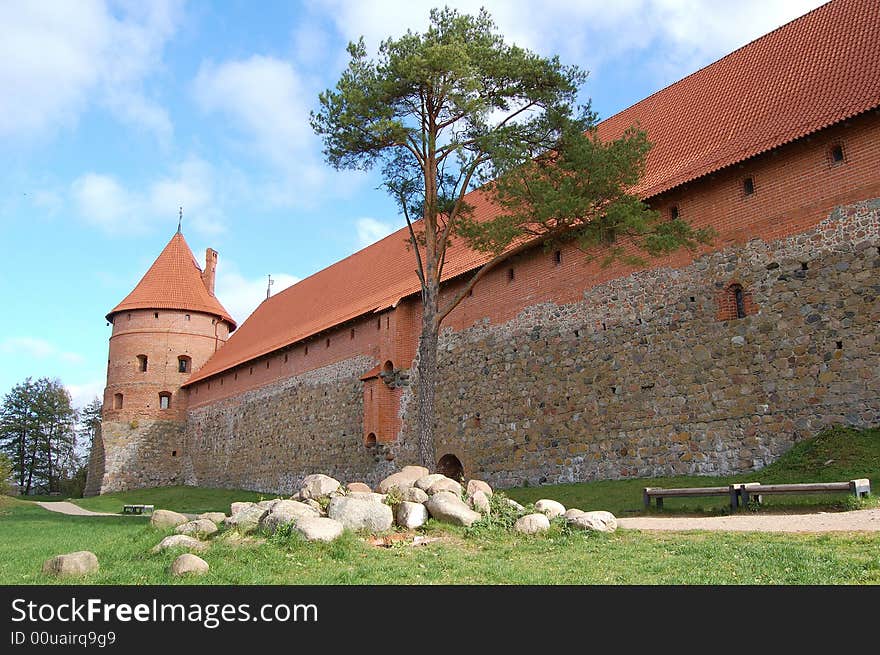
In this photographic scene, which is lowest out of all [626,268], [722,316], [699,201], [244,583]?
[244,583]

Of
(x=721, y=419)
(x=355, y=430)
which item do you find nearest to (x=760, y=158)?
(x=721, y=419)

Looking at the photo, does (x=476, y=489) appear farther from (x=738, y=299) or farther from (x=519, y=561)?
(x=738, y=299)

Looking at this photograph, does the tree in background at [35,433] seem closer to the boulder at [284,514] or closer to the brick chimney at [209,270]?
the brick chimney at [209,270]

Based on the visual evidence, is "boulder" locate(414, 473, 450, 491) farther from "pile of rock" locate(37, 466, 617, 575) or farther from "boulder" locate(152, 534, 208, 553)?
"boulder" locate(152, 534, 208, 553)

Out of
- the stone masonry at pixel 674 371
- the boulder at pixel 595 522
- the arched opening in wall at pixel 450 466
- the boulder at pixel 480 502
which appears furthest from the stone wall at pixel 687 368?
the boulder at pixel 480 502

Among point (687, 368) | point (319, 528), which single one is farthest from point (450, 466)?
point (319, 528)

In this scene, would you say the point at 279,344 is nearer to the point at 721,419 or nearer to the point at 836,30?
the point at 721,419

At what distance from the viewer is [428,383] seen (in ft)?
42.2

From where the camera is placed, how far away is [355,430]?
21.2m

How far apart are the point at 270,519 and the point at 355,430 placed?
13649 millimetres

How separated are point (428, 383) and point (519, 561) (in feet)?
21.5

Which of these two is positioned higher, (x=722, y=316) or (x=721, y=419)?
(x=722, y=316)

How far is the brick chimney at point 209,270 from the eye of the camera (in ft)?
120

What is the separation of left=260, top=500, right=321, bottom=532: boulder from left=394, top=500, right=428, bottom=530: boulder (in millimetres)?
923
